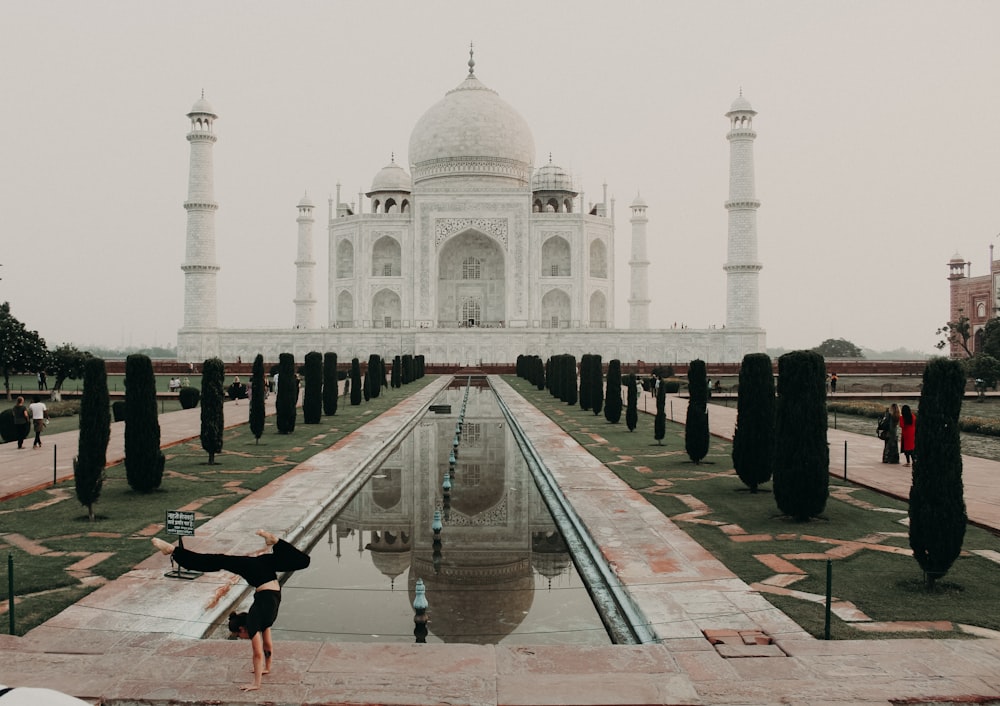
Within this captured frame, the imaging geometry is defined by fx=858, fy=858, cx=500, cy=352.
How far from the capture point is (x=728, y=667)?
13.7ft

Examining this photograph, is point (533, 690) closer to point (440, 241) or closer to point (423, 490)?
point (423, 490)

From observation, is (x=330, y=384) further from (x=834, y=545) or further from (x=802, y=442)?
(x=834, y=545)

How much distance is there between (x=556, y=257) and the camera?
45.2m

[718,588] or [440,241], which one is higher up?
[440,241]

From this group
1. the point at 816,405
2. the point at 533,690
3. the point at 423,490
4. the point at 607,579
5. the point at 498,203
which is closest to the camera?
the point at 533,690

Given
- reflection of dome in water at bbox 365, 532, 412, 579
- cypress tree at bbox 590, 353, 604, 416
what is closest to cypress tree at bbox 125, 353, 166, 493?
reflection of dome in water at bbox 365, 532, 412, 579

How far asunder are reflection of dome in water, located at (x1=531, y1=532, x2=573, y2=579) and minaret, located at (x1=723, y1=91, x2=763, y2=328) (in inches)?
1229

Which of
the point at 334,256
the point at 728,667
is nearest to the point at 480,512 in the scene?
the point at 728,667

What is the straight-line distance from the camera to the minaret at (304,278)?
4653 centimetres

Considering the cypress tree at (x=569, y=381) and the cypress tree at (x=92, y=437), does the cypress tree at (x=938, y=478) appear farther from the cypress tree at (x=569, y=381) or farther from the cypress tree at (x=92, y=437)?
the cypress tree at (x=569, y=381)

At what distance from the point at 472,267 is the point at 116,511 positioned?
127 feet

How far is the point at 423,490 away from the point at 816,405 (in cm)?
421

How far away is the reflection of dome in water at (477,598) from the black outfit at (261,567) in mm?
1270

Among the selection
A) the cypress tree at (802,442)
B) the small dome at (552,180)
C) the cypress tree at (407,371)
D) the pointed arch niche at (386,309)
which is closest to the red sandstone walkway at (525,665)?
the cypress tree at (802,442)
